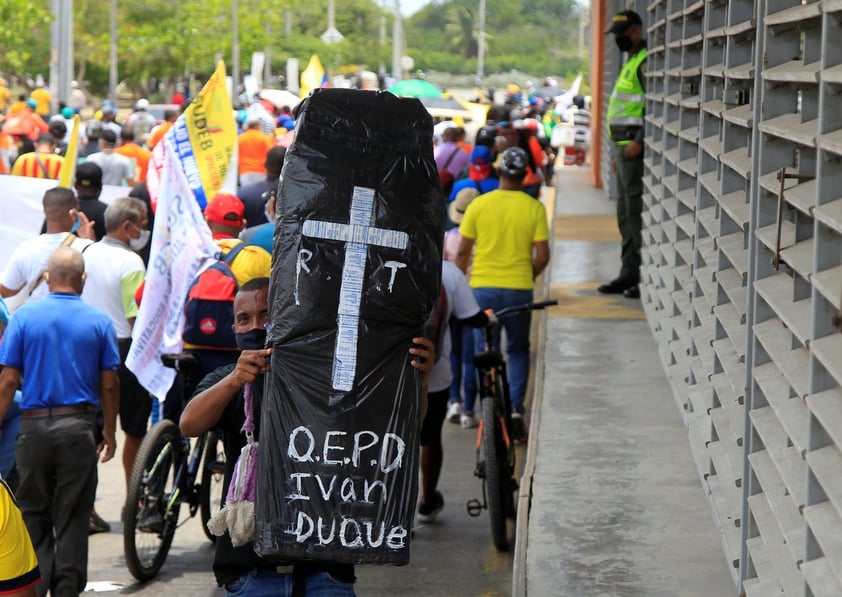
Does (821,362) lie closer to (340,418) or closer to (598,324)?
(340,418)

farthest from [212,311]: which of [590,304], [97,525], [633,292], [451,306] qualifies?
[633,292]

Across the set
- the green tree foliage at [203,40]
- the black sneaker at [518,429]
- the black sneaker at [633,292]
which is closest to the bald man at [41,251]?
the black sneaker at [518,429]

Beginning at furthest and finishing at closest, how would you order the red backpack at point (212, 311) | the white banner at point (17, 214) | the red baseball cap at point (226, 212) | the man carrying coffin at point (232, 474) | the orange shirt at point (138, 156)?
the orange shirt at point (138, 156) < the white banner at point (17, 214) < the red baseball cap at point (226, 212) < the red backpack at point (212, 311) < the man carrying coffin at point (232, 474)

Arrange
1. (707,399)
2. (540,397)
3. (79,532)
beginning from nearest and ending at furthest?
(707,399)
(79,532)
(540,397)

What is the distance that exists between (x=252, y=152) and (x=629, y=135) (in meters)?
6.94

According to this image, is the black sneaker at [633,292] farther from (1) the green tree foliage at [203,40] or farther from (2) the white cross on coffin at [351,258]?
(1) the green tree foliage at [203,40]

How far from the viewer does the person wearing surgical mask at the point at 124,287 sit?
9.09m

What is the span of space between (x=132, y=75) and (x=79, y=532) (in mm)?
60356

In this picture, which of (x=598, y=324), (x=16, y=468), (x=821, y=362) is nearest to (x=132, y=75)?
(x=598, y=324)

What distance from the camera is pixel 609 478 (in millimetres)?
7840

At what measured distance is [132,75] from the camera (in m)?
65.6

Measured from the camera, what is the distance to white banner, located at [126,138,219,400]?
8695mm

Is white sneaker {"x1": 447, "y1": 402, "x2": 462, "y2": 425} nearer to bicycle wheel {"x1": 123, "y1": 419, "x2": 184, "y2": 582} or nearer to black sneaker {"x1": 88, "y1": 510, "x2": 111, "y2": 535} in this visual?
black sneaker {"x1": 88, "y1": 510, "x2": 111, "y2": 535}

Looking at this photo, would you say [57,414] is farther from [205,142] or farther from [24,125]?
[24,125]
